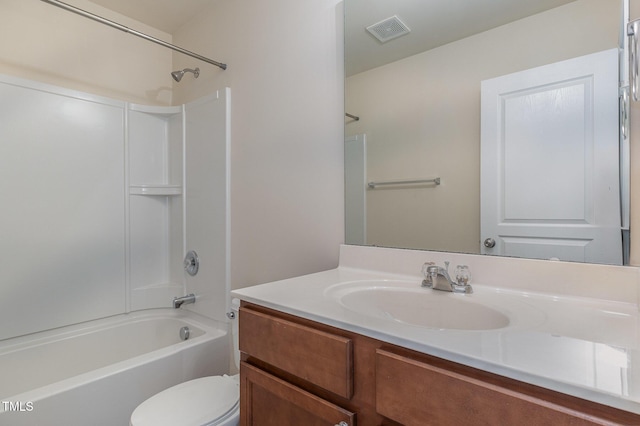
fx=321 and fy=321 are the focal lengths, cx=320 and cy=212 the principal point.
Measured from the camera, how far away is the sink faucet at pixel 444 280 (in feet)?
3.27

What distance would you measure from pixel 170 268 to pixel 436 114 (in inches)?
82.0

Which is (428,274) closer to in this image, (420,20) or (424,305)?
(424,305)

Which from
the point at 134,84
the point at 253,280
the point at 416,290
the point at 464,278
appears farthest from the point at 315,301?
the point at 134,84

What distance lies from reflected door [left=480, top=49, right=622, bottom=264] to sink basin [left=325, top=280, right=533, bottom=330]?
223 millimetres

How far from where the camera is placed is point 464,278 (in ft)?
3.30

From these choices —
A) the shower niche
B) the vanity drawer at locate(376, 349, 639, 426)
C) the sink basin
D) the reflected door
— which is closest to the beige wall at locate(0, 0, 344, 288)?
the shower niche

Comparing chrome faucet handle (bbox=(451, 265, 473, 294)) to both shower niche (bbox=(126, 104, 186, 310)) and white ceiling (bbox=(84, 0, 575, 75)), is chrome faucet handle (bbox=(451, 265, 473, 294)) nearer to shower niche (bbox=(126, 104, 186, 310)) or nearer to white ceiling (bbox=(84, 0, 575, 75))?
white ceiling (bbox=(84, 0, 575, 75))

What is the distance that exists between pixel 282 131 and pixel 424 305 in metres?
1.08

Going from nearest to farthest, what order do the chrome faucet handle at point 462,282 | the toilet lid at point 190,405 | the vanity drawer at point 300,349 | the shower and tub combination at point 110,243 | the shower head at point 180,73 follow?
the vanity drawer at point 300,349, the chrome faucet handle at point 462,282, the toilet lid at point 190,405, the shower and tub combination at point 110,243, the shower head at point 180,73

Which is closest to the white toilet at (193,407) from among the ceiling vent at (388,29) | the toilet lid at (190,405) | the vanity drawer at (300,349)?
the toilet lid at (190,405)

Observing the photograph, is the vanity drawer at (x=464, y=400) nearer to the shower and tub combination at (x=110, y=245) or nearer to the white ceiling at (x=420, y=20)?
the white ceiling at (x=420, y=20)

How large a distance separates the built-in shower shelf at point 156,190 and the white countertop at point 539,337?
154cm

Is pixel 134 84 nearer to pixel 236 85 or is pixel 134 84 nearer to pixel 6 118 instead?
pixel 6 118

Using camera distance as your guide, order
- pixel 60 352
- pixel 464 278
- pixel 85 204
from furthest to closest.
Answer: pixel 85 204 < pixel 60 352 < pixel 464 278
